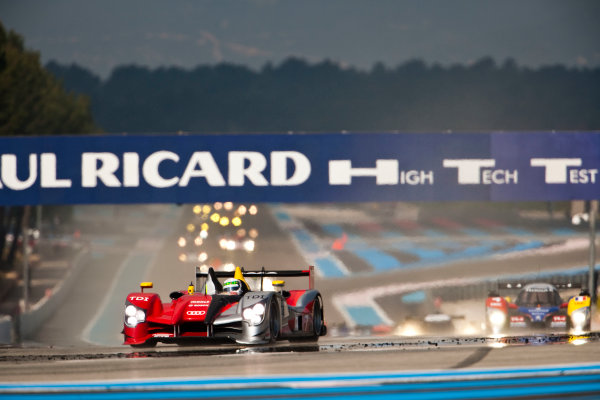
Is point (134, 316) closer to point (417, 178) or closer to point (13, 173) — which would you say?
point (13, 173)

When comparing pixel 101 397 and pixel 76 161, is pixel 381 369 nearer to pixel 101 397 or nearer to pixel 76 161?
pixel 101 397

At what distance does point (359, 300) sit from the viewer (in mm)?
59562

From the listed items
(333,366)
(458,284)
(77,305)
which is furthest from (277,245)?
(333,366)

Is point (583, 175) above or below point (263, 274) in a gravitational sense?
above

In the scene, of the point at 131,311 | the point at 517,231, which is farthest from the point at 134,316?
the point at 517,231

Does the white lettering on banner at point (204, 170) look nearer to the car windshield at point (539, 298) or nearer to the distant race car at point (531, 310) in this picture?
the distant race car at point (531, 310)

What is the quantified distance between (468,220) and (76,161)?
82.3 m

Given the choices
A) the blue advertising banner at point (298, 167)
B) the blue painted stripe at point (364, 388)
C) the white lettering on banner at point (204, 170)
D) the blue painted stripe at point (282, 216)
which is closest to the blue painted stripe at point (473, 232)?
the blue painted stripe at point (282, 216)

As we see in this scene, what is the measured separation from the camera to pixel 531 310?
22938 mm

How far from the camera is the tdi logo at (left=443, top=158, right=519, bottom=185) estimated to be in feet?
93.4

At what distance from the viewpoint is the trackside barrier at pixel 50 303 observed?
3966 centimetres

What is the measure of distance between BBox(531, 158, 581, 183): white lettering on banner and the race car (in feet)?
47.0

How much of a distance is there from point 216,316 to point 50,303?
38.1 m

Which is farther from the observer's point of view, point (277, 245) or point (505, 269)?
point (277, 245)
